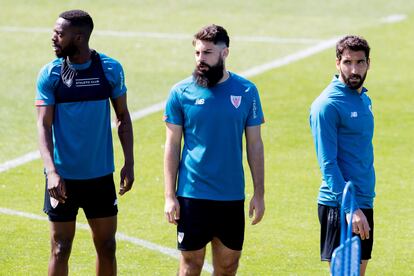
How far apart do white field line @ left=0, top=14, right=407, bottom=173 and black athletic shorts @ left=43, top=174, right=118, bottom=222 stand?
5311mm

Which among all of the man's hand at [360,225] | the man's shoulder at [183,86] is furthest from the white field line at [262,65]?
the man's hand at [360,225]

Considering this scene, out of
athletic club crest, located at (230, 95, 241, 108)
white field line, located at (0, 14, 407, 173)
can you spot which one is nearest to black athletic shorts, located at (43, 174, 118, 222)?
athletic club crest, located at (230, 95, 241, 108)

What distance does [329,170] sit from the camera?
833 cm

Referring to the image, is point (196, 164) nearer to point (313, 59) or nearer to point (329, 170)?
point (329, 170)

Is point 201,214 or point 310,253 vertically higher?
point 201,214

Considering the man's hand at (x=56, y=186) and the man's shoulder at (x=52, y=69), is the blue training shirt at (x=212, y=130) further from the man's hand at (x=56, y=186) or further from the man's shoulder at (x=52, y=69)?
the man's shoulder at (x=52, y=69)

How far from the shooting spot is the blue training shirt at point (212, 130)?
27.4 ft

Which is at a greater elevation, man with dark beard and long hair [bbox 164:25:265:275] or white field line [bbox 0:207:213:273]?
man with dark beard and long hair [bbox 164:25:265:275]

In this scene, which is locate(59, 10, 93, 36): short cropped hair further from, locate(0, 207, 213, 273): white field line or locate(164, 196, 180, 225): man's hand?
locate(0, 207, 213, 273): white field line

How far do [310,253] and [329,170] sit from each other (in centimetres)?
301

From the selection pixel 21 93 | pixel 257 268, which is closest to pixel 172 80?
pixel 21 93

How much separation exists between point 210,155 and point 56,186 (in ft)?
4.03

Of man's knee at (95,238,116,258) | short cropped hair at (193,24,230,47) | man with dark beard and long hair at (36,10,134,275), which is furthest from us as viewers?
man's knee at (95,238,116,258)

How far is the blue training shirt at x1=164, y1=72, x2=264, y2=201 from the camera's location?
27.4 feet
